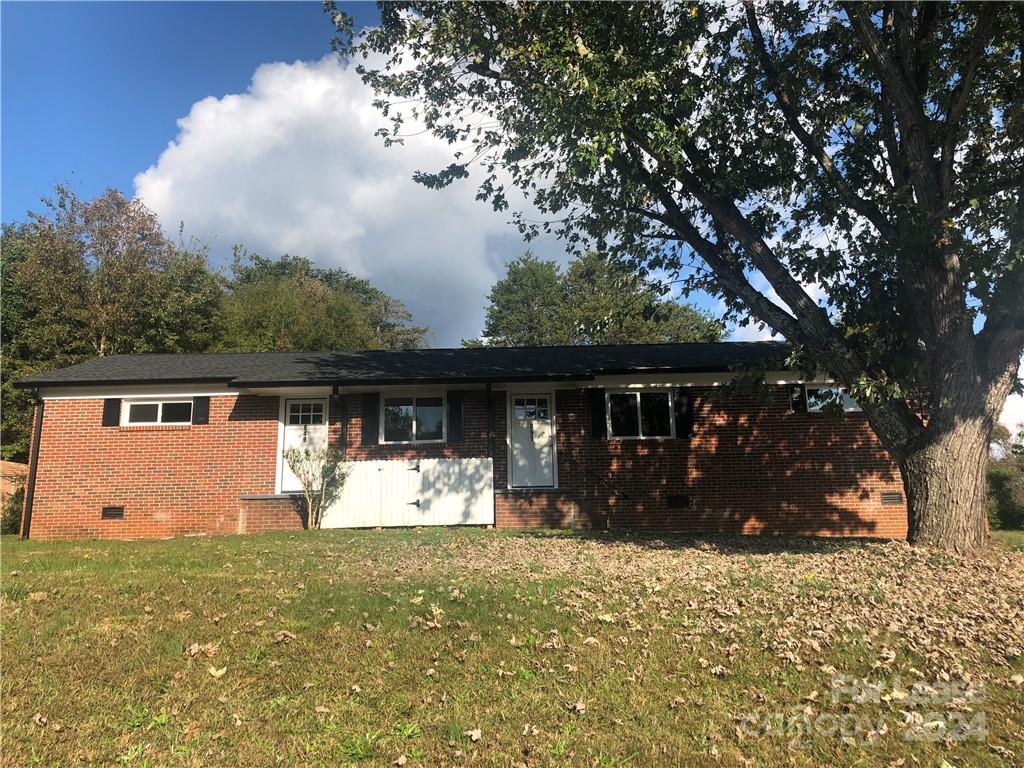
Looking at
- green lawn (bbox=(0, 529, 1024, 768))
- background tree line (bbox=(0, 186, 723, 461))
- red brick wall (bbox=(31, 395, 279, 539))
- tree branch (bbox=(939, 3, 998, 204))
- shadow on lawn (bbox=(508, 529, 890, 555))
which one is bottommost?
green lawn (bbox=(0, 529, 1024, 768))

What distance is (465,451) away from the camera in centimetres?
1276

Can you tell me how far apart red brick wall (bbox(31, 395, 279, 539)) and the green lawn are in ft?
19.0

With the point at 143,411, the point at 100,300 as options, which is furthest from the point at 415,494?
the point at 100,300

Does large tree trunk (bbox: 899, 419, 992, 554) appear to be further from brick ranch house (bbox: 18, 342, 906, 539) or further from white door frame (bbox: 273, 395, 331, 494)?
white door frame (bbox: 273, 395, 331, 494)

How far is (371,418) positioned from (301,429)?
152 cm

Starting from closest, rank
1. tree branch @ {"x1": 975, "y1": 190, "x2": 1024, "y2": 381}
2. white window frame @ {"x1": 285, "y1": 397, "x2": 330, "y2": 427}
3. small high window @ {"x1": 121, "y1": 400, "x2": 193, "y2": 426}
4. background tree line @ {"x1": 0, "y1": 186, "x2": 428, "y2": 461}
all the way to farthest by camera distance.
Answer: tree branch @ {"x1": 975, "y1": 190, "x2": 1024, "y2": 381}, small high window @ {"x1": 121, "y1": 400, "x2": 193, "y2": 426}, white window frame @ {"x1": 285, "y1": 397, "x2": 330, "y2": 427}, background tree line @ {"x1": 0, "y1": 186, "x2": 428, "y2": 461}

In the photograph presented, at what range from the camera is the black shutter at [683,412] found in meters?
12.6

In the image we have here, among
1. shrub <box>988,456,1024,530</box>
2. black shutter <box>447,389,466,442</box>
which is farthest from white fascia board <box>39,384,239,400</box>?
shrub <box>988,456,1024,530</box>

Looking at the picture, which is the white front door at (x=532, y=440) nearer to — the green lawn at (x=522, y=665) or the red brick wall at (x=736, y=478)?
the red brick wall at (x=736, y=478)

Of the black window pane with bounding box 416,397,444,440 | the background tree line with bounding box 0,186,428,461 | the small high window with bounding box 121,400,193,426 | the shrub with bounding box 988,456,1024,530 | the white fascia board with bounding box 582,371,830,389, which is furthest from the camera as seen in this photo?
the background tree line with bounding box 0,186,428,461

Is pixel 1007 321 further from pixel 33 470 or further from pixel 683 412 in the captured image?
pixel 33 470

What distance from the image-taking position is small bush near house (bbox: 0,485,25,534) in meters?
14.0

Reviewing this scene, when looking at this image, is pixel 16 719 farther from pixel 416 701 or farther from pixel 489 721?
pixel 489 721

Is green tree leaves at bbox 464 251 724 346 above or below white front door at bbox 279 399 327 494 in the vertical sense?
above
